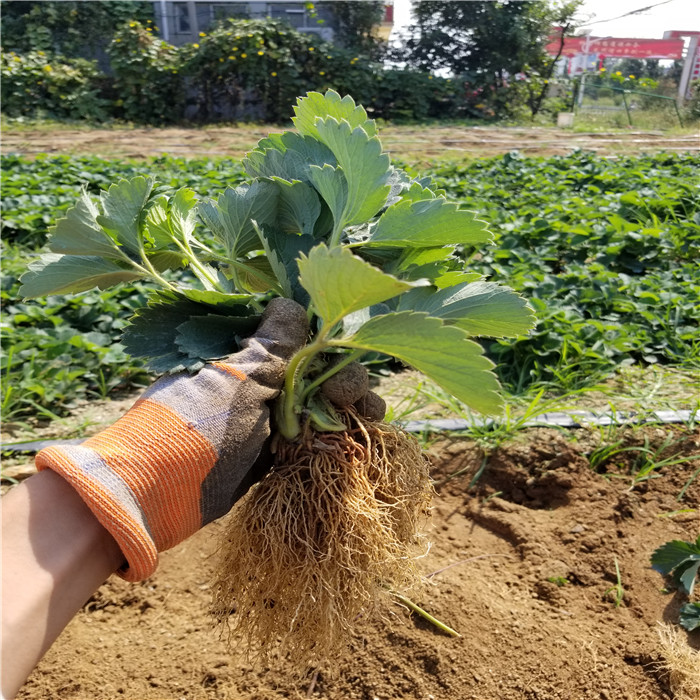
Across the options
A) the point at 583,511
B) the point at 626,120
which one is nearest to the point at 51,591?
the point at 583,511

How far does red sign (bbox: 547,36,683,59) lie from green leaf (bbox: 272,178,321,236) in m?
23.3

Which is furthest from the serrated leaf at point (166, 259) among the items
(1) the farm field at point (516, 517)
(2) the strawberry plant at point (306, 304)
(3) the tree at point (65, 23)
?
(3) the tree at point (65, 23)

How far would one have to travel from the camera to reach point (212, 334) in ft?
3.92

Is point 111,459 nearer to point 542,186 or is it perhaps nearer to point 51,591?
point 51,591

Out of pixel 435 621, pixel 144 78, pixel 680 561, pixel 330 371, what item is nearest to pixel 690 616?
pixel 680 561

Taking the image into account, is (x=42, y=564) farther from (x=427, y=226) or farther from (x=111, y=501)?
(x=427, y=226)

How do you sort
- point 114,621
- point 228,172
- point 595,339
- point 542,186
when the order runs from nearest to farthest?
point 114,621 < point 595,339 < point 542,186 < point 228,172

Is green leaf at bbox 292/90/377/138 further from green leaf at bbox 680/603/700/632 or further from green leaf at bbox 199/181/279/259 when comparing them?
green leaf at bbox 680/603/700/632

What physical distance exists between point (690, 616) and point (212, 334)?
1.45 m

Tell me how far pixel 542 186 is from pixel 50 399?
17.2 feet

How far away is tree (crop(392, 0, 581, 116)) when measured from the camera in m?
17.4

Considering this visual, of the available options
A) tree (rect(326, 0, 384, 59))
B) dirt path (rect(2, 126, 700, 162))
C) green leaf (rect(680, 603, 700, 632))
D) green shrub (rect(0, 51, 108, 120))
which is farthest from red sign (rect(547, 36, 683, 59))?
green leaf (rect(680, 603, 700, 632))

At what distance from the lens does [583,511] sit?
207cm

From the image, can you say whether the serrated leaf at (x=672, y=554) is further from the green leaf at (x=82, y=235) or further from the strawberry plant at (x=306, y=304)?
the green leaf at (x=82, y=235)
